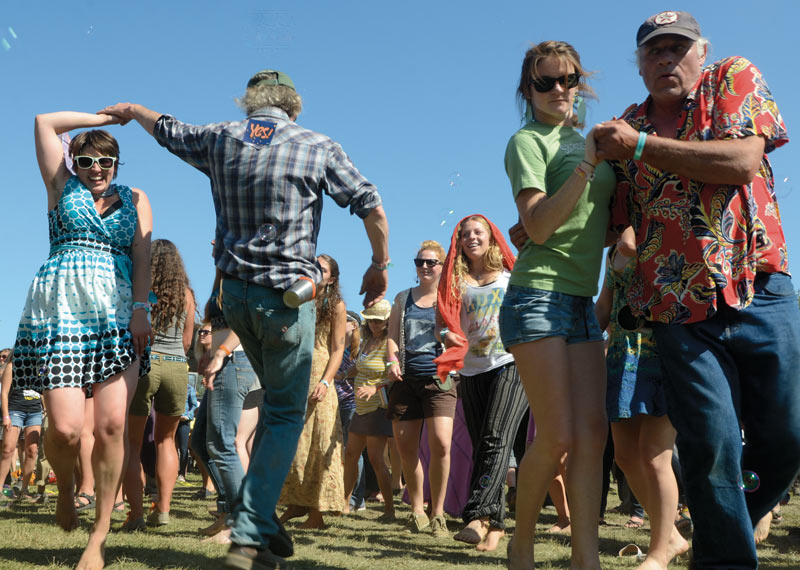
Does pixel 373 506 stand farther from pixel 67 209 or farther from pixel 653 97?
pixel 653 97

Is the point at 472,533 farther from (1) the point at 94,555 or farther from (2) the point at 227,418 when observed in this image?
(1) the point at 94,555

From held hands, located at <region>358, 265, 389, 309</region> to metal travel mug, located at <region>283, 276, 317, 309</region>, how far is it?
310 millimetres

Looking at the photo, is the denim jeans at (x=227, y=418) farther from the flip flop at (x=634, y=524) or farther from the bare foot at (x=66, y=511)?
the flip flop at (x=634, y=524)

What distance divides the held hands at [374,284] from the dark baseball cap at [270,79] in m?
1.02

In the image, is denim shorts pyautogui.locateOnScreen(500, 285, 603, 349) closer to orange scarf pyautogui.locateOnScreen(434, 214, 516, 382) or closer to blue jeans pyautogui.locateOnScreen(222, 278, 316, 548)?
blue jeans pyautogui.locateOnScreen(222, 278, 316, 548)

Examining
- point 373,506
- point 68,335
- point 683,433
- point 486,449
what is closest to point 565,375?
point 683,433

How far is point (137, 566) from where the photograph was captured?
3957mm

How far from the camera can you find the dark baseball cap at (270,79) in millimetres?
3904

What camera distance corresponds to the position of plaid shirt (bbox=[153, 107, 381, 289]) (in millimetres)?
→ 3488

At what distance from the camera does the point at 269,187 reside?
11.5 feet

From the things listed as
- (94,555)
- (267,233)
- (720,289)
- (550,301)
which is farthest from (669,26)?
(94,555)

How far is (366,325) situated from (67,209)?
16.2ft

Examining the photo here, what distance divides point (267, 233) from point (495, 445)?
245cm

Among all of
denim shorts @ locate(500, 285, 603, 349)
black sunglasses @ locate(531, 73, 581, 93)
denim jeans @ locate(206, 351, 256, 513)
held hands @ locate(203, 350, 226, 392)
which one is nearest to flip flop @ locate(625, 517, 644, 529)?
denim jeans @ locate(206, 351, 256, 513)
